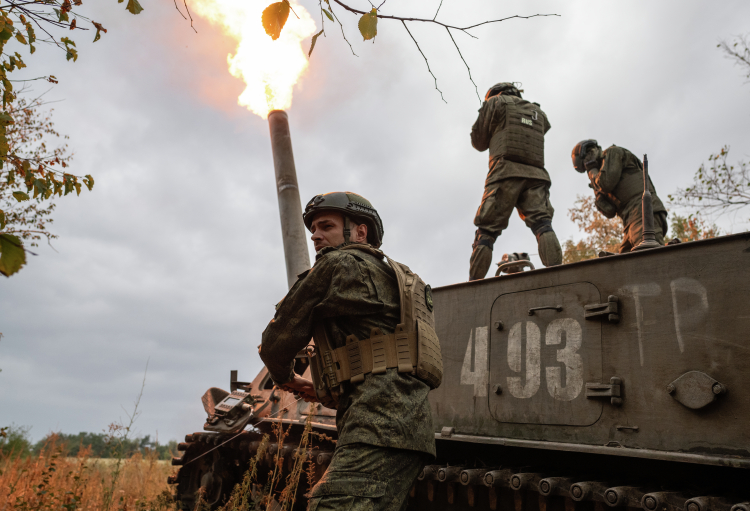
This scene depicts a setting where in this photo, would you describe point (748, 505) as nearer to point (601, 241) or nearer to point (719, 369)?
point (719, 369)

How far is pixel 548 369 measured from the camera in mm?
4203

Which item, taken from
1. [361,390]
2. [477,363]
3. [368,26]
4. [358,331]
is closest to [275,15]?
[368,26]

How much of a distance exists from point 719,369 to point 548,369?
1.10 m

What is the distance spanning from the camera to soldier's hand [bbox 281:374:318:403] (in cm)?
301

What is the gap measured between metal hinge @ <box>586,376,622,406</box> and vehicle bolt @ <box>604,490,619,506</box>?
0.56 meters

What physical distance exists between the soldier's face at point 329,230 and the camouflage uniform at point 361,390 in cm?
24

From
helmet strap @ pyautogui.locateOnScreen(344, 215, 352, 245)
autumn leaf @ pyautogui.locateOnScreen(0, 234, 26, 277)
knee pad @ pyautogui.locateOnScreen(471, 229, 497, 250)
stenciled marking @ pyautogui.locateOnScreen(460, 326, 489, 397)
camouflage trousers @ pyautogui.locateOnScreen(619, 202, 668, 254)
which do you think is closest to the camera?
autumn leaf @ pyautogui.locateOnScreen(0, 234, 26, 277)

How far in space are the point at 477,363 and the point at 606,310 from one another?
1.16m

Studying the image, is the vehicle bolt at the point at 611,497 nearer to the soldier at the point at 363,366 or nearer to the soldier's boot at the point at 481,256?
the soldier at the point at 363,366

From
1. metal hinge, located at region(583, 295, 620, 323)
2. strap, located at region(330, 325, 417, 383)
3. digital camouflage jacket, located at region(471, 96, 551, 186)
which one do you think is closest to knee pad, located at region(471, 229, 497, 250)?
digital camouflage jacket, located at region(471, 96, 551, 186)

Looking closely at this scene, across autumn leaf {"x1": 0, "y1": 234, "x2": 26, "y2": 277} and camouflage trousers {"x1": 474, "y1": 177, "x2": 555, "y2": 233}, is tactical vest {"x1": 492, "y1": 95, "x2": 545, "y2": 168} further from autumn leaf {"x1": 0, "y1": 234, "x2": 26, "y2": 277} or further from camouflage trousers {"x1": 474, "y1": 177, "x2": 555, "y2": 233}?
autumn leaf {"x1": 0, "y1": 234, "x2": 26, "y2": 277}

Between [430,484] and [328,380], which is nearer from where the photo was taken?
[328,380]

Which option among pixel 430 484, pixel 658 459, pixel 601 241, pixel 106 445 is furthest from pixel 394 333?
pixel 601 241

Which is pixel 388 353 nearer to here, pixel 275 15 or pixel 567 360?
pixel 275 15
